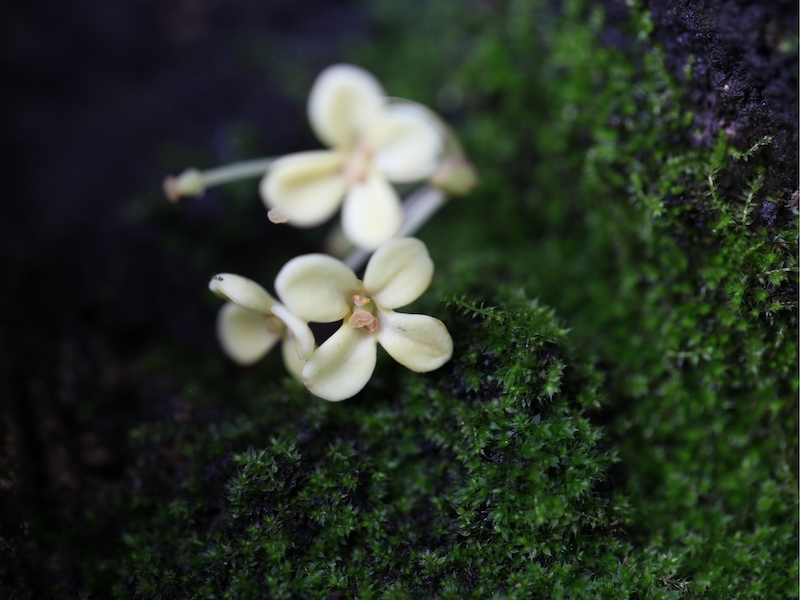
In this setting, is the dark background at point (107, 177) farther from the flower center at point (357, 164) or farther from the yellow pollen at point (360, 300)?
the yellow pollen at point (360, 300)

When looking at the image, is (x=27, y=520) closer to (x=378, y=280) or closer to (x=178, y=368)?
(x=178, y=368)

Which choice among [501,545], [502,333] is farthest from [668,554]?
[502,333]

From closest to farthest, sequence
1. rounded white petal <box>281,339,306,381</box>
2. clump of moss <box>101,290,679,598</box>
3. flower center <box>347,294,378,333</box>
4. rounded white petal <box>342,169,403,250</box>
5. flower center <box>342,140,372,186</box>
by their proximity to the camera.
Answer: clump of moss <box>101,290,679,598</box>, flower center <box>347,294,378,333</box>, rounded white petal <box>281,339,306,381</box>, rounded white petal <box>342,169,403,250</box>, flower center <box>342,140,372,186</box>

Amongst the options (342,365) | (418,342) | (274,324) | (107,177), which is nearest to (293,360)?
(274,324)

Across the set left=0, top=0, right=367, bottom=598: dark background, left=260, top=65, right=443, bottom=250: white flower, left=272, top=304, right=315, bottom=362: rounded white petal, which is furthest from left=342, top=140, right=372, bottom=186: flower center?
left=272, top=304, right=315, bottom=362: rounded white petal

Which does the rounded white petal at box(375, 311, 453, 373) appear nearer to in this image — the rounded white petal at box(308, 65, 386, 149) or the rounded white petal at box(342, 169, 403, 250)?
the rounded white petal at box(342, 169, 403, 250)

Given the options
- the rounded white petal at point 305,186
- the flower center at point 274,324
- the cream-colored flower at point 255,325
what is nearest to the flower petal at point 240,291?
the cream-colored flower at point 255,325

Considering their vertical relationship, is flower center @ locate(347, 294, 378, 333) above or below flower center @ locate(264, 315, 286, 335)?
above
